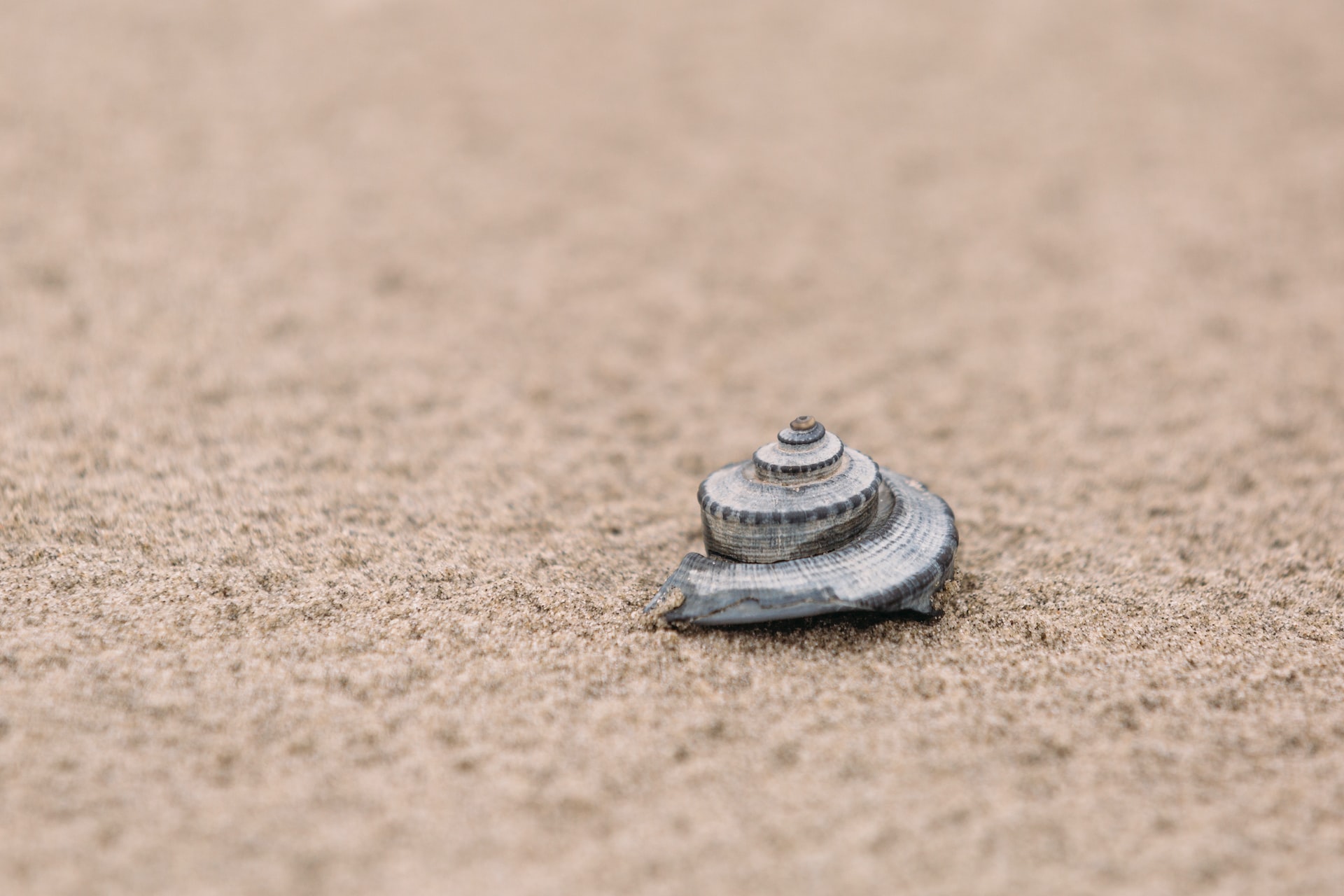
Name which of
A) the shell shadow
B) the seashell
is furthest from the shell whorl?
the shell shadow

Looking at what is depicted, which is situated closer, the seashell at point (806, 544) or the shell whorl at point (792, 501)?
the seashell at point (806, 544)

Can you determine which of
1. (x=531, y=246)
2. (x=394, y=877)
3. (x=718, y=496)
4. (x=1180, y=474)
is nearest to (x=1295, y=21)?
(x=1180, y=474)

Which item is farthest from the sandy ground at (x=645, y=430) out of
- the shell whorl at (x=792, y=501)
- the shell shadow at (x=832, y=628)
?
the shell whorl at (x=792, y=501)

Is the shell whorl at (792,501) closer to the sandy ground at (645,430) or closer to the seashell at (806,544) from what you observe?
the seashell at (806,544)

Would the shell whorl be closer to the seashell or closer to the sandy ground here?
the seashell

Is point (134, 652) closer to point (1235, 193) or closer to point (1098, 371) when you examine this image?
point (1098, 371)

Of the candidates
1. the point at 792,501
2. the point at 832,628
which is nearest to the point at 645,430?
the point at 792,501
